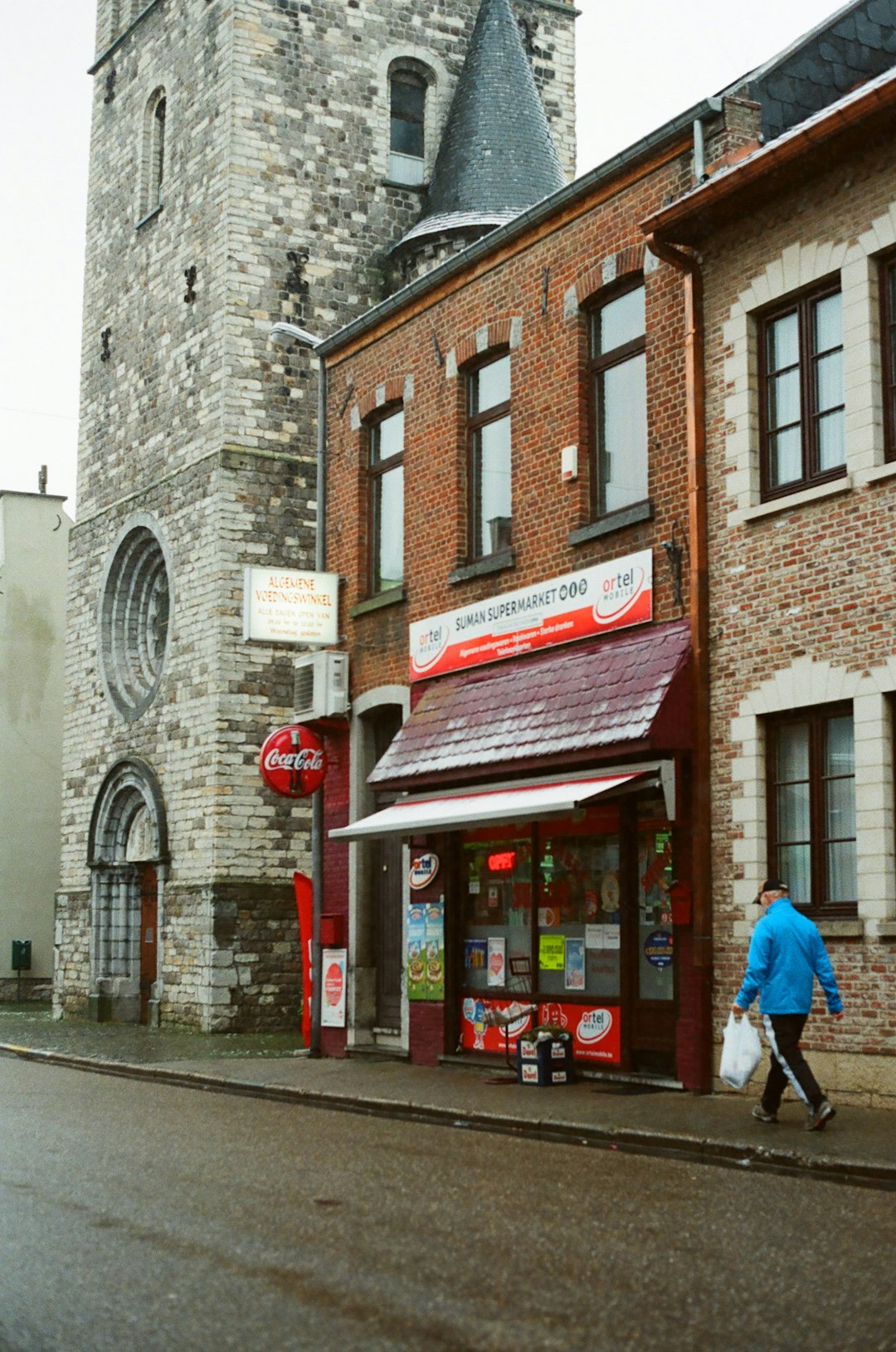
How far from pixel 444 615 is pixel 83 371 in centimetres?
1556

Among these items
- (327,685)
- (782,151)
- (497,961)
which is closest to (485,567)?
(327,685)

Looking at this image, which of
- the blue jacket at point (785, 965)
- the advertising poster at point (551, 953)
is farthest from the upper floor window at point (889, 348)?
the advertising poster at point (551, 953)

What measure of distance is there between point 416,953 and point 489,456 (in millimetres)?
5276

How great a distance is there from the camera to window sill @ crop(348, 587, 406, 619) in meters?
19.9

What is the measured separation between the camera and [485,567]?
59.6 feet

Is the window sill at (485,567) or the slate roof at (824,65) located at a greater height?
the slate roof at (824,65)

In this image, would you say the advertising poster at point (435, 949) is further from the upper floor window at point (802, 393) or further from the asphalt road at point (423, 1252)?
the asphalt road at point (423, 1252)

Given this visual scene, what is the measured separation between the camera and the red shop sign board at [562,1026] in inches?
618

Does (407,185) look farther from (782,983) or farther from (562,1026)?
(782,983)

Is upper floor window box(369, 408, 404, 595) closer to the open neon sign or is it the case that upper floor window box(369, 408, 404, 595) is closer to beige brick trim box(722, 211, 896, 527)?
the open neon sign

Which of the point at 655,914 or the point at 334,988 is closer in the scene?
the point at 655,914

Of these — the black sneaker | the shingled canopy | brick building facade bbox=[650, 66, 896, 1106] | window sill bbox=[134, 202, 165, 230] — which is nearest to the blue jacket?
the black sneaker

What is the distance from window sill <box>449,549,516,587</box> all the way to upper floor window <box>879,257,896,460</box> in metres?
5.07

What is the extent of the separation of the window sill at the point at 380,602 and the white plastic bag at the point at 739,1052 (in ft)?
28.4
